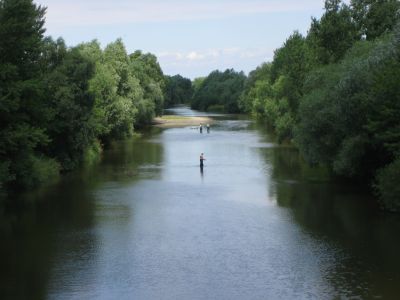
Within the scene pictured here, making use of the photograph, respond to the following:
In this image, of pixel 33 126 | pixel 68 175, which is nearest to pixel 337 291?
pixel 33 126

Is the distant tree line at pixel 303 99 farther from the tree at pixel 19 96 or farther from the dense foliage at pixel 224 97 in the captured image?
the dense foliage at pixel 224 97

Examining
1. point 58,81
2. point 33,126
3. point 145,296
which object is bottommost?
point 145,296

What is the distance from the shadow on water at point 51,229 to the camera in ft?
90.1

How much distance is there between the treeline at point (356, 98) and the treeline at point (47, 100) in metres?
19.5

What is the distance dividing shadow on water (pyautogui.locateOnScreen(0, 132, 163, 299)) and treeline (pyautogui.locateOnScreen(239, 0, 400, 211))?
15.5 m

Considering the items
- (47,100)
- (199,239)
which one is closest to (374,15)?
(47,100)

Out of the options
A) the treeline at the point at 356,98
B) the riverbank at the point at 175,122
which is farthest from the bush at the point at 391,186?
the riverbank at the point at 175,122

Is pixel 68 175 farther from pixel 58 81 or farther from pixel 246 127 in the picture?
pixel 246 127

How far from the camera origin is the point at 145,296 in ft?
82.3

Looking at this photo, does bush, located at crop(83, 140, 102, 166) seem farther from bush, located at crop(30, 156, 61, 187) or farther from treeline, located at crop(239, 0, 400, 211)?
treeline, located at crop(239, 0, 400, 211)

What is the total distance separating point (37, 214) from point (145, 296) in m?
16.7

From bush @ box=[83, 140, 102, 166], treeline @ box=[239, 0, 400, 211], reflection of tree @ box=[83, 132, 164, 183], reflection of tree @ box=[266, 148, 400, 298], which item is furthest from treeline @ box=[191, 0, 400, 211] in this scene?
bush @ box=[83, 140, 102, 166]

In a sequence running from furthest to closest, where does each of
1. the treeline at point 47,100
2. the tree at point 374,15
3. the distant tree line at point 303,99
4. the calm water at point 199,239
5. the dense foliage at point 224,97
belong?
the dense foliage at point 224,97 < the tree at point 374,15 < the treeline at point 47,100 < the distant tree line at point 303,99 < the calm water at point 199,239

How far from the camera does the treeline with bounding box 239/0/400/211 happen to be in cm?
3772
